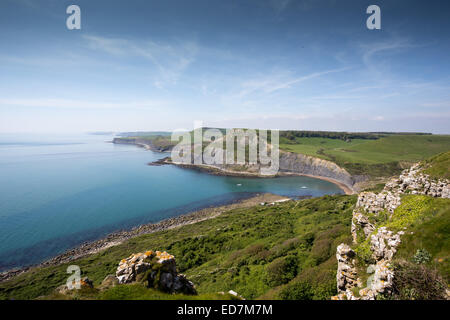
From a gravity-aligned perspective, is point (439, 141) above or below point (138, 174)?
above

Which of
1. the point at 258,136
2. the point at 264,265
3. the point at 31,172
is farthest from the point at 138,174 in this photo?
the point at 264,265

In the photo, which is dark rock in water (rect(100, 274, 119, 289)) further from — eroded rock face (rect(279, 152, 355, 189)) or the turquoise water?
eroded rock face (rect(279, 152, 355, 189))

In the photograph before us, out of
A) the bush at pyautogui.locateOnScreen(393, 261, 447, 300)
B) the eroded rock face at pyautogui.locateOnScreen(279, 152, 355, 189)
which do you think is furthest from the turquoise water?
the bush at pyautogui.locateOnScreen(393, 261, 447, 300)

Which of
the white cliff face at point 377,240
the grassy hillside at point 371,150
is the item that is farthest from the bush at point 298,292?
the grassy hillside at point 371,150

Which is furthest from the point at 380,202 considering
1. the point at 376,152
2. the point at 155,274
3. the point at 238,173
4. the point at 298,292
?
the point at 376,152

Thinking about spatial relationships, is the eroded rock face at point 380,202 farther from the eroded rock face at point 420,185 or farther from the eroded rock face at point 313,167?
the eroded rock face at point 313,167
